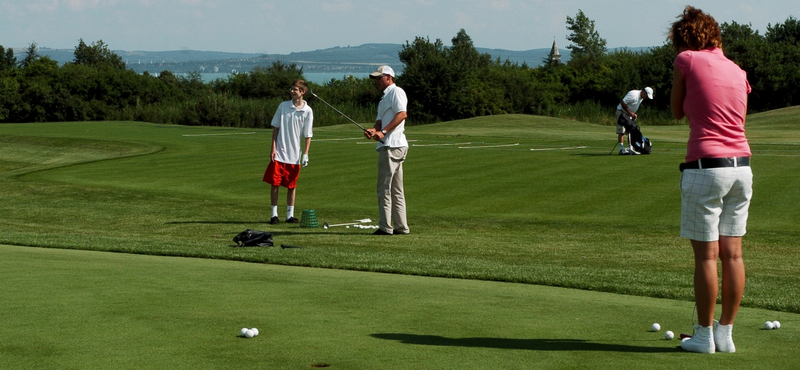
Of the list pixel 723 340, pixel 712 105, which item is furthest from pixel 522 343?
pixel 712 105

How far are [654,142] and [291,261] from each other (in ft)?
84.3

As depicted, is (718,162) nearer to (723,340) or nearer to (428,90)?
(723,340)

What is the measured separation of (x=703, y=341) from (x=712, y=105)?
51.0 inches

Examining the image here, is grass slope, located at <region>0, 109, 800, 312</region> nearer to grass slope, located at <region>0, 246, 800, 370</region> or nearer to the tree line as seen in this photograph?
grass slope, located at <region>0, 246, 800, 370</region>

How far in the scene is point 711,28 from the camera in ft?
17.9

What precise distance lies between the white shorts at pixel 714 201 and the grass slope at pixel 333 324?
2.19ft

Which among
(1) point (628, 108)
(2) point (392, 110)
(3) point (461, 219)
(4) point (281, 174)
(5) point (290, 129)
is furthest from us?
(1) point (628, 108)

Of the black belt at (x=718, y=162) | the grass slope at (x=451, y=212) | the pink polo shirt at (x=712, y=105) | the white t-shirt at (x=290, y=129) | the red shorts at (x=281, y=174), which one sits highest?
the pink polo shirt at (x=712, y=105)

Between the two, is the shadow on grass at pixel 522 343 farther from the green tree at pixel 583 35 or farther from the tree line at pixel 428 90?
the green tree at pixel 583 35

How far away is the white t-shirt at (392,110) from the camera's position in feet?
40.5

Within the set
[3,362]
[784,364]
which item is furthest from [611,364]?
[3,362]

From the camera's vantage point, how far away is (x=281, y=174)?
14.3 m

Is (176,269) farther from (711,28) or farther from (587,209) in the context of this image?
(587,209)

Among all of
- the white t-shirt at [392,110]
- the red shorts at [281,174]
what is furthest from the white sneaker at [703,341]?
the red shorts at [281,174]
